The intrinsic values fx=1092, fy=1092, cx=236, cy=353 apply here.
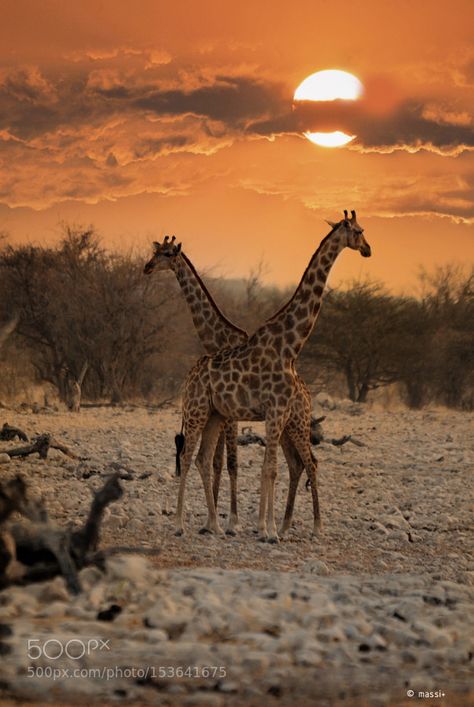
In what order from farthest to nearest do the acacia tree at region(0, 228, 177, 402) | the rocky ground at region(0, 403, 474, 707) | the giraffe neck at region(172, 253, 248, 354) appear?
1. the acacia tree at region(0, 228, 177, 402)
2. the giraffe neck at region(172, 253, 248, 354)
3. the rocky ground at region(0, 403, 474, 707)

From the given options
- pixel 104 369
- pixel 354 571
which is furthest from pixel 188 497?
pixel 104 369

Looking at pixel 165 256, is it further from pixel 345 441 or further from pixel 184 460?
pixel 345 441

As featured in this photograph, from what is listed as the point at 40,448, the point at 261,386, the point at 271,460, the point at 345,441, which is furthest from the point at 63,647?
the point at 345,441

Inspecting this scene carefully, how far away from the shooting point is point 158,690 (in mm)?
5133

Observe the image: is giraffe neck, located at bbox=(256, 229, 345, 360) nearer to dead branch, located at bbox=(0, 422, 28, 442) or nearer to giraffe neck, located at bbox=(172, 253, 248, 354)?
giraffe neck, located at bbox=(172, 253, 248, 354)

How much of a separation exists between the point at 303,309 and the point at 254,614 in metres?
3.77

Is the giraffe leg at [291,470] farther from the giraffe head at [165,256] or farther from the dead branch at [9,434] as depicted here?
the dead branch at [9,434]

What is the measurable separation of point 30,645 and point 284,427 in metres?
3.99

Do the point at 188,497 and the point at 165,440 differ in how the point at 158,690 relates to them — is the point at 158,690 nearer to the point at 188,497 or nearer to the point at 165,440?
the point at 188,497

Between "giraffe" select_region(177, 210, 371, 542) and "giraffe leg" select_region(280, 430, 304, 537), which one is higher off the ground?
"giraffe" select_region(177, 210, 371, 542)

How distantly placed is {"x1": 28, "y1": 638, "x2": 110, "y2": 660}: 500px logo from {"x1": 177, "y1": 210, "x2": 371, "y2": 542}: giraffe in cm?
331

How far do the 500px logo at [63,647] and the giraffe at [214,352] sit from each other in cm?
350

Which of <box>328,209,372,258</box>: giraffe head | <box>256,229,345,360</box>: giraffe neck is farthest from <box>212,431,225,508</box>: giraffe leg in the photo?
<box>328,209,372,258</box>: giraffe head

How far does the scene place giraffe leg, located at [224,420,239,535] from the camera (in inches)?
357
